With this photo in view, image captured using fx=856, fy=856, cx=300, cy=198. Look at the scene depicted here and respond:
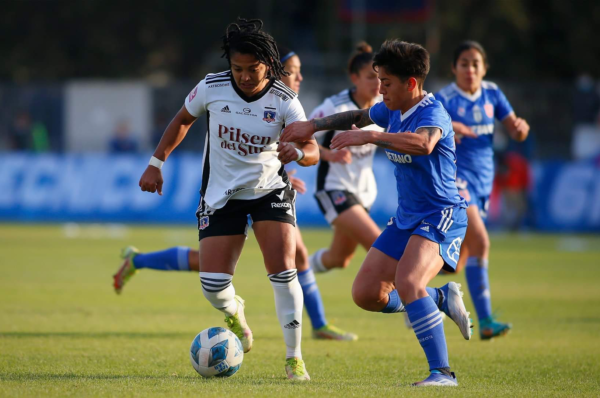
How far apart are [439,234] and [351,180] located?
9.78 ft

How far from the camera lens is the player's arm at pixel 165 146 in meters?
6.21

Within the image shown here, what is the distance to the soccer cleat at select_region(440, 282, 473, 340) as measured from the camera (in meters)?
6.15

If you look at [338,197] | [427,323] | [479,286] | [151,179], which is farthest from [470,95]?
[151,179]

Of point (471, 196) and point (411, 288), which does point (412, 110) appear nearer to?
point (411, 288)

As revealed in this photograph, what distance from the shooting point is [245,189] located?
6164 mm

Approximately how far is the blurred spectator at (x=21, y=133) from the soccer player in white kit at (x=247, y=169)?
60.0ft

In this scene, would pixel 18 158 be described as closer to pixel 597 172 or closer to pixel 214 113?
pixel 597 172

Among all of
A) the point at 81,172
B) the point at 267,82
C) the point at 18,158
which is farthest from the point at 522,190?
the point at 267,82

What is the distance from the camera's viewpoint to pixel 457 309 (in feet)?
20.2

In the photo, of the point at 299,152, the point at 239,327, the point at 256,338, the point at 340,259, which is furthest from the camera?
the point at 340,259

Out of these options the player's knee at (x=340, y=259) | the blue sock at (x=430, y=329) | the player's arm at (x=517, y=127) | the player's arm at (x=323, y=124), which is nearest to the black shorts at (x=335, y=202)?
the player's knee at (x=340, y=259)

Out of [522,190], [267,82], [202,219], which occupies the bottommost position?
[522,190]

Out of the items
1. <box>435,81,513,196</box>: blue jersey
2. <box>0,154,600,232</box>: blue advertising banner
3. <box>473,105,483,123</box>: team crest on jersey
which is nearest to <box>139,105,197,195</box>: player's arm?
<box>435,81,513,196</box>: blue jersey

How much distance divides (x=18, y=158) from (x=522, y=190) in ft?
41.1
